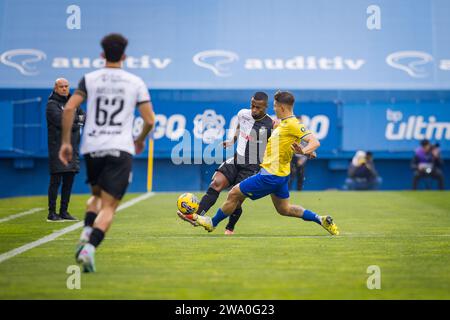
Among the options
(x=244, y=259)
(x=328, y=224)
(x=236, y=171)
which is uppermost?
(x=236, y=171)

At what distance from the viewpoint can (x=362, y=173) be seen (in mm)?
30594

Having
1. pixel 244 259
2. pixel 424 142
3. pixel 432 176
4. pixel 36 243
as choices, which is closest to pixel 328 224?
pixel 244 259

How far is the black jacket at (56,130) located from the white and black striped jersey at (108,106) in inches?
256

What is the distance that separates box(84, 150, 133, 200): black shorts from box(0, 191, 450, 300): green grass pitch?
2.61 ft

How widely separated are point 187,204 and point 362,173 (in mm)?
16751

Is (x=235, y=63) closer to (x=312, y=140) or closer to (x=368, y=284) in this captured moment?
(x=312, y=140)

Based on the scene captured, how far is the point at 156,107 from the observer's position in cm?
3009

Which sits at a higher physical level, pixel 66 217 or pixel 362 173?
pixel 362 173

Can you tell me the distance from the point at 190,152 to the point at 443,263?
19.4m

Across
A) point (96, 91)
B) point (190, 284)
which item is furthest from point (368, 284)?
point (96, 91)

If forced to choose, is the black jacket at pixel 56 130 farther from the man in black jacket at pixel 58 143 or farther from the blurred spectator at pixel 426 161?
the blurred spectator at pixel 426 161

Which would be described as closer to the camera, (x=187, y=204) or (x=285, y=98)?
(x=285, y=98)

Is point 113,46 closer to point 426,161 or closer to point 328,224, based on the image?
point 328,224

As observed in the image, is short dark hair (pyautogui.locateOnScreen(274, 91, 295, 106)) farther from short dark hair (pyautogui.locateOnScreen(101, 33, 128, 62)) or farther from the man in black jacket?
the man in black jacket
